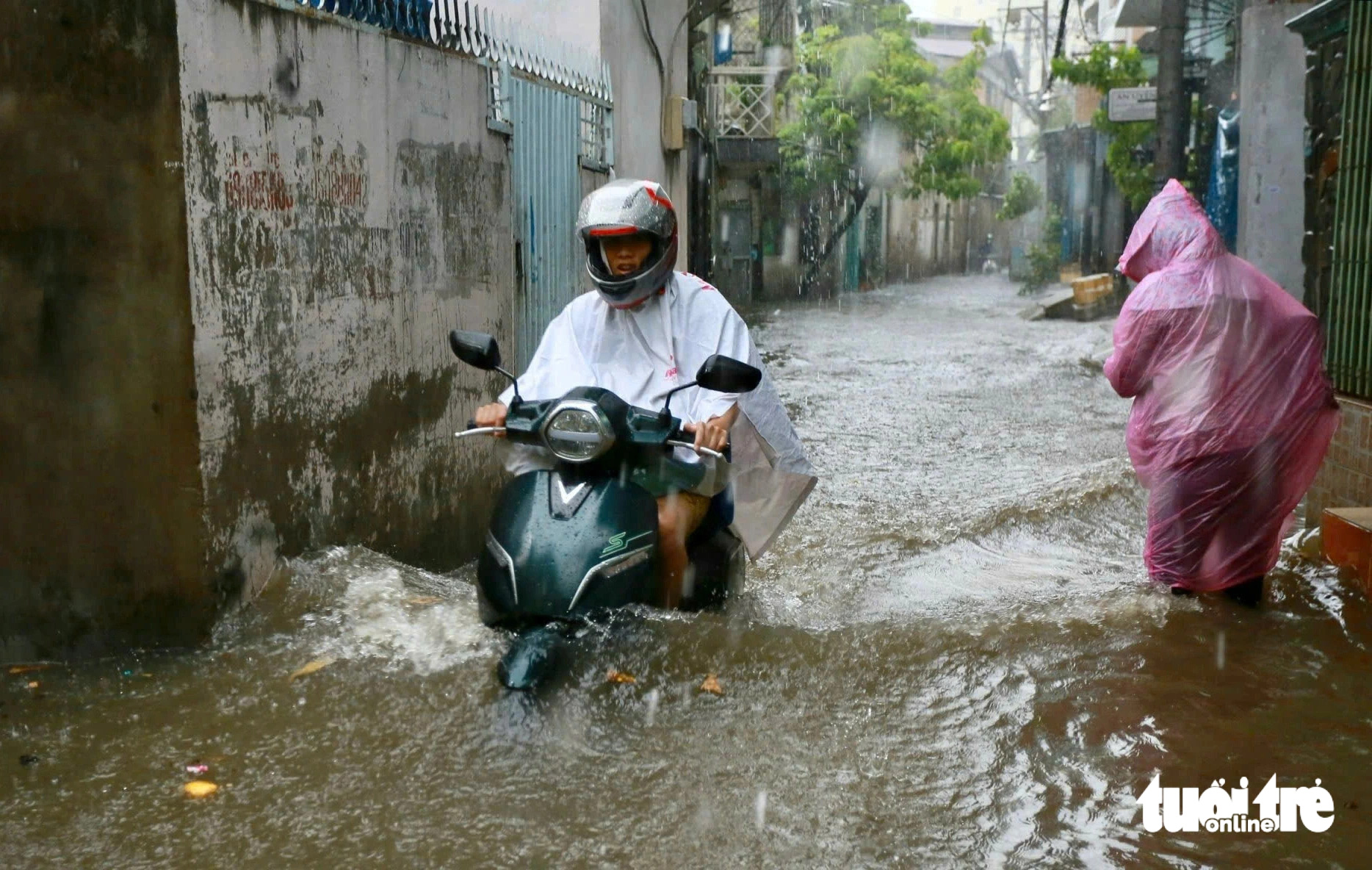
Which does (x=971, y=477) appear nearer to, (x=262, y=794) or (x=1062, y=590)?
(x=1062, y=590)

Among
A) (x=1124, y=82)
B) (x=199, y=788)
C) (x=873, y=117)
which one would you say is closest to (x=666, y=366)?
(x=199, y=788)

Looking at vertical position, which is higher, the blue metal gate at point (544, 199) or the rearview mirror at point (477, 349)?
the blue metal gate at point (544, 199)

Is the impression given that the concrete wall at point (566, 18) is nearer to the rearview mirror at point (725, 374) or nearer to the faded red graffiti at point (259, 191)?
the faded red graffiti at point (259, 191)

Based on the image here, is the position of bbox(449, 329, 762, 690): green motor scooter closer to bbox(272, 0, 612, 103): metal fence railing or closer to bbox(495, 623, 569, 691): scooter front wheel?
bbox(495, 623, 569, 691): scooter front wheel

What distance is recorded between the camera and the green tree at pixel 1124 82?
71.1 feet

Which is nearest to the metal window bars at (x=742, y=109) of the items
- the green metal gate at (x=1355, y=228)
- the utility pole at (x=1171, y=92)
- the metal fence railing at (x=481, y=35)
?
the utility pole at (x=1171, y=92)

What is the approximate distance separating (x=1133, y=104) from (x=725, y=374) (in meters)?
12.5

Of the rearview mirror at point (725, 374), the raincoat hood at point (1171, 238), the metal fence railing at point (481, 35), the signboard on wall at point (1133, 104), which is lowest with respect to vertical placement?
the rearview mirror at point (725, 374)

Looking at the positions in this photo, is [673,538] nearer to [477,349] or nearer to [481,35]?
[477,349]

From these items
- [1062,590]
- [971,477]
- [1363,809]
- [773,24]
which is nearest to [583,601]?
[1363,809]

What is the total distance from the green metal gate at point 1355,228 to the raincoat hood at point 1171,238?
4.05ft

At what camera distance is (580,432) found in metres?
3.70

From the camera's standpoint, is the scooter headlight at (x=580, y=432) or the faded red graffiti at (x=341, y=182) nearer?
the scooter headlight at (x=580, y=432)

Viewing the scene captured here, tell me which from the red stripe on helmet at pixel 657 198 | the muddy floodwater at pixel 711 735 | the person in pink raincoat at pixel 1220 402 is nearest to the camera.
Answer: the muddy floodwater at pixel 711 735
